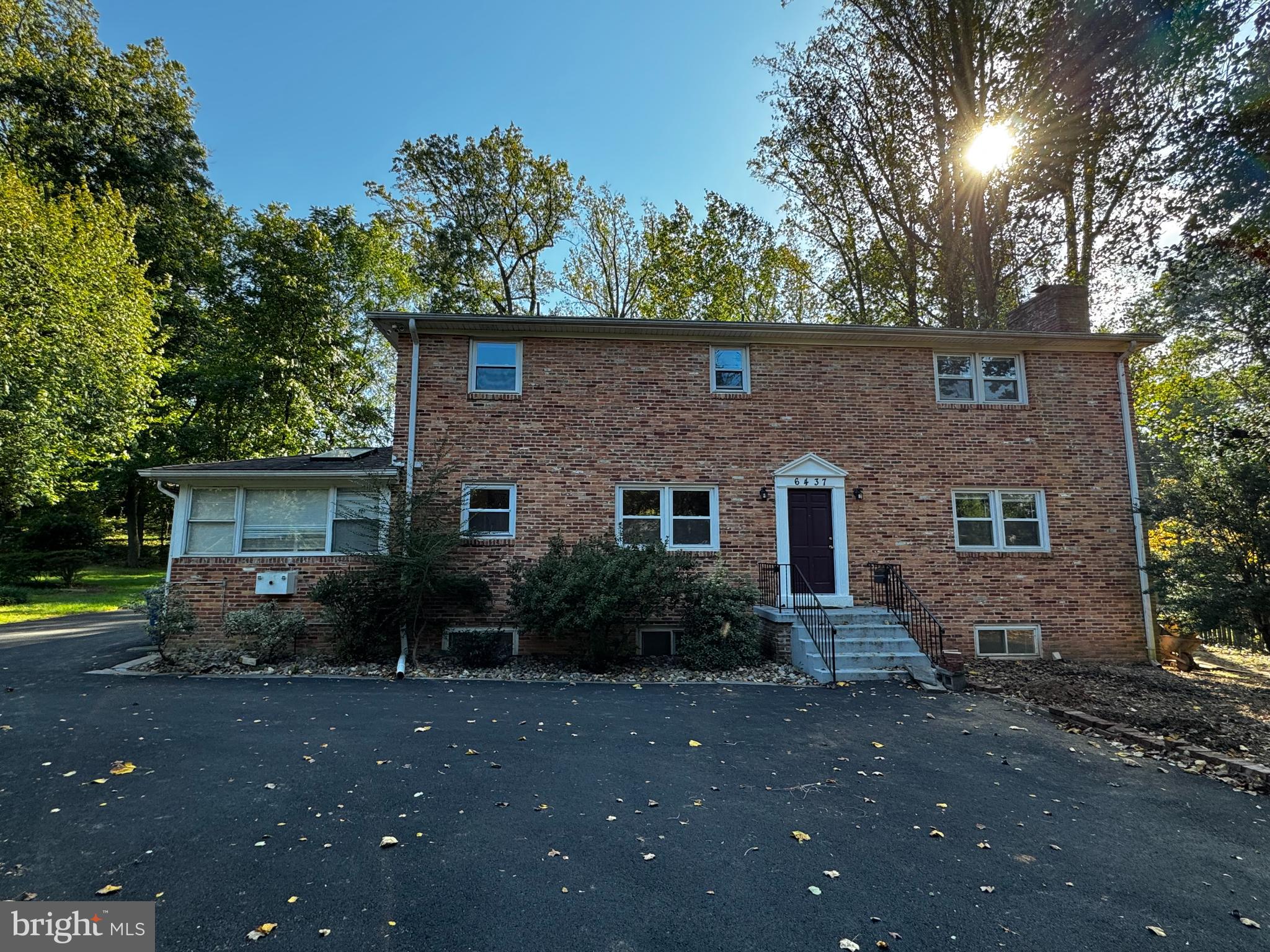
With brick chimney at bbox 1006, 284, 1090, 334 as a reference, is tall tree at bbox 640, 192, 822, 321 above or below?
above

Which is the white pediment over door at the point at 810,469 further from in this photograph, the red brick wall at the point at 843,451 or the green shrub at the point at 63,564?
the green shrub at the point at 63,564

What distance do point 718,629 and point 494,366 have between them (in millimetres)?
6250

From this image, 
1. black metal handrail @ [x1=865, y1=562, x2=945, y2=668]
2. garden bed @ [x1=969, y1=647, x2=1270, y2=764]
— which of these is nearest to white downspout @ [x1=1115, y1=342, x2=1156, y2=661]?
garden bed @ [x1=969, y1=647, x2=1270, y2=764]

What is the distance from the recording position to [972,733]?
21.0ft

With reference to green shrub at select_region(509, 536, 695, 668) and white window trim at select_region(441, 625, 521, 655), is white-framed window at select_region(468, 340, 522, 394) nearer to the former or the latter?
green shrub at select_region(509, 536, 695, 668)

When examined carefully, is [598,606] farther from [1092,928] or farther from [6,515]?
[6,515]

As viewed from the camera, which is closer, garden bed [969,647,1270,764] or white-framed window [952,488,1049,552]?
garden bed [969,647,1270,764]

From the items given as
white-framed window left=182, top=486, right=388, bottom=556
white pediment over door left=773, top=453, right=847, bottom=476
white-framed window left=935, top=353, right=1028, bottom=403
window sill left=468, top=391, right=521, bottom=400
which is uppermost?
white-framed window left=935, top=353, right=1028, bottom=403

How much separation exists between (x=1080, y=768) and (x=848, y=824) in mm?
2866

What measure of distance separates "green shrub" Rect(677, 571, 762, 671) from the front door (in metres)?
1.55

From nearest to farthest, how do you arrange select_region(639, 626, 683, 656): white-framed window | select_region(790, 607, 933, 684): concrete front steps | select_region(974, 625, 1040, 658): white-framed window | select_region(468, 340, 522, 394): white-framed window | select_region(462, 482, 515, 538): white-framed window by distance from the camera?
select_region(790, 607, 933, 684): concrete front steps < select_region(639, 626, 683, 656): white-framed window < select_region(462, 482, 515, 538): white-framed window < select_region(974, 625, 1040, 658): white-framed window < select_region(468, 340, 522, 394): white-framed window

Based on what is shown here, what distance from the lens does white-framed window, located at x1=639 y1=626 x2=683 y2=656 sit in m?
10.6

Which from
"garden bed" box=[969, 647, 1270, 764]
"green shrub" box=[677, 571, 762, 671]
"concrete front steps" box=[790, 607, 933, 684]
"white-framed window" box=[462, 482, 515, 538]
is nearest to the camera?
"garden bed" box=[969, 647, 1270, 764]

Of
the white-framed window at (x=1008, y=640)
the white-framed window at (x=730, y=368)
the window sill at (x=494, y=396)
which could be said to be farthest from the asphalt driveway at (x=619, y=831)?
the white-framed window at (x=730, y=368)
